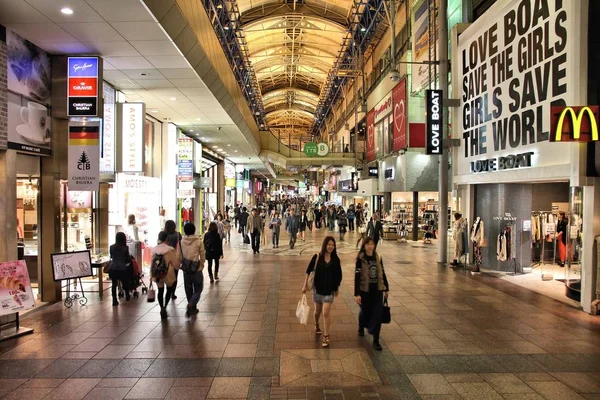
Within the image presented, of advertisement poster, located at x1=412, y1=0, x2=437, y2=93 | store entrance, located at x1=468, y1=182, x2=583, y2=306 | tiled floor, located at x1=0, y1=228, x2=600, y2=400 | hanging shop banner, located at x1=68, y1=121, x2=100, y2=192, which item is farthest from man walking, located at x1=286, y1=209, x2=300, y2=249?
hanging shop banner, located at x1=68, y1=121, x2=100, y2=192

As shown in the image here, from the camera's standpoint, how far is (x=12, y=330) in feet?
21.5

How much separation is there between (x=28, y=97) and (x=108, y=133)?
296 centimetres

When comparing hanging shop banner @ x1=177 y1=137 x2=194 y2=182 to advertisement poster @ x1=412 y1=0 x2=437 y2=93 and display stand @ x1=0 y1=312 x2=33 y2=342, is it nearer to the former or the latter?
advertisement poster @ x1=412 y1=0 x2=437 y2=93

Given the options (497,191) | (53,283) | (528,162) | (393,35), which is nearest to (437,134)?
(497,191)

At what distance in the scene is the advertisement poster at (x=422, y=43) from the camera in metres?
14.2

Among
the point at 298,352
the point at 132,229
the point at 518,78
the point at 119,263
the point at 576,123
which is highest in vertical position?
the point at 518,78

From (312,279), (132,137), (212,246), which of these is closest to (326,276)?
(312,279)

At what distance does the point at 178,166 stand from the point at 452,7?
37.6 feet

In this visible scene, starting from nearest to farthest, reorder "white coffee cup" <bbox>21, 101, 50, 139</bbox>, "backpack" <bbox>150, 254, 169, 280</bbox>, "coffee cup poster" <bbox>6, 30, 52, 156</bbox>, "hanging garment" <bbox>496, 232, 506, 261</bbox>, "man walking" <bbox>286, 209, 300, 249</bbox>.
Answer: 1. "backpack" <bbox>150, 254, 169, 280</bbox>
2. "coffee cup poster" <bbox>6, 30, 52, 156</bbox>
3. "white coffee cup" <bbox>21, 101, 50, 139</bbox>
4. "hanging garment" <bbox>496, 232, 506, 261</bbox>
5. "man walking" <bbox>286, 209, 300, 249</bbox>

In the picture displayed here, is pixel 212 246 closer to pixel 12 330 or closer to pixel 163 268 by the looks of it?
pixel 163 268

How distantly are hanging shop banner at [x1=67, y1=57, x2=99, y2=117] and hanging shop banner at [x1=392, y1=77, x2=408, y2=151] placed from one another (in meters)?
10.7

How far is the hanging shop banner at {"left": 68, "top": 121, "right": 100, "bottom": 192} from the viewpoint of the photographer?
8594 millimetres

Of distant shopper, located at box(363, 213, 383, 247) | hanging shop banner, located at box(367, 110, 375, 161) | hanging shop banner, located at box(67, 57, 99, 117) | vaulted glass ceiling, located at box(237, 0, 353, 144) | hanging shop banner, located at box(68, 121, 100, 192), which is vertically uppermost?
vaulted glass ceiling, located at box(237, 0, 353, 144)

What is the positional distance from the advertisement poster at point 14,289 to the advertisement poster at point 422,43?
11831mm
